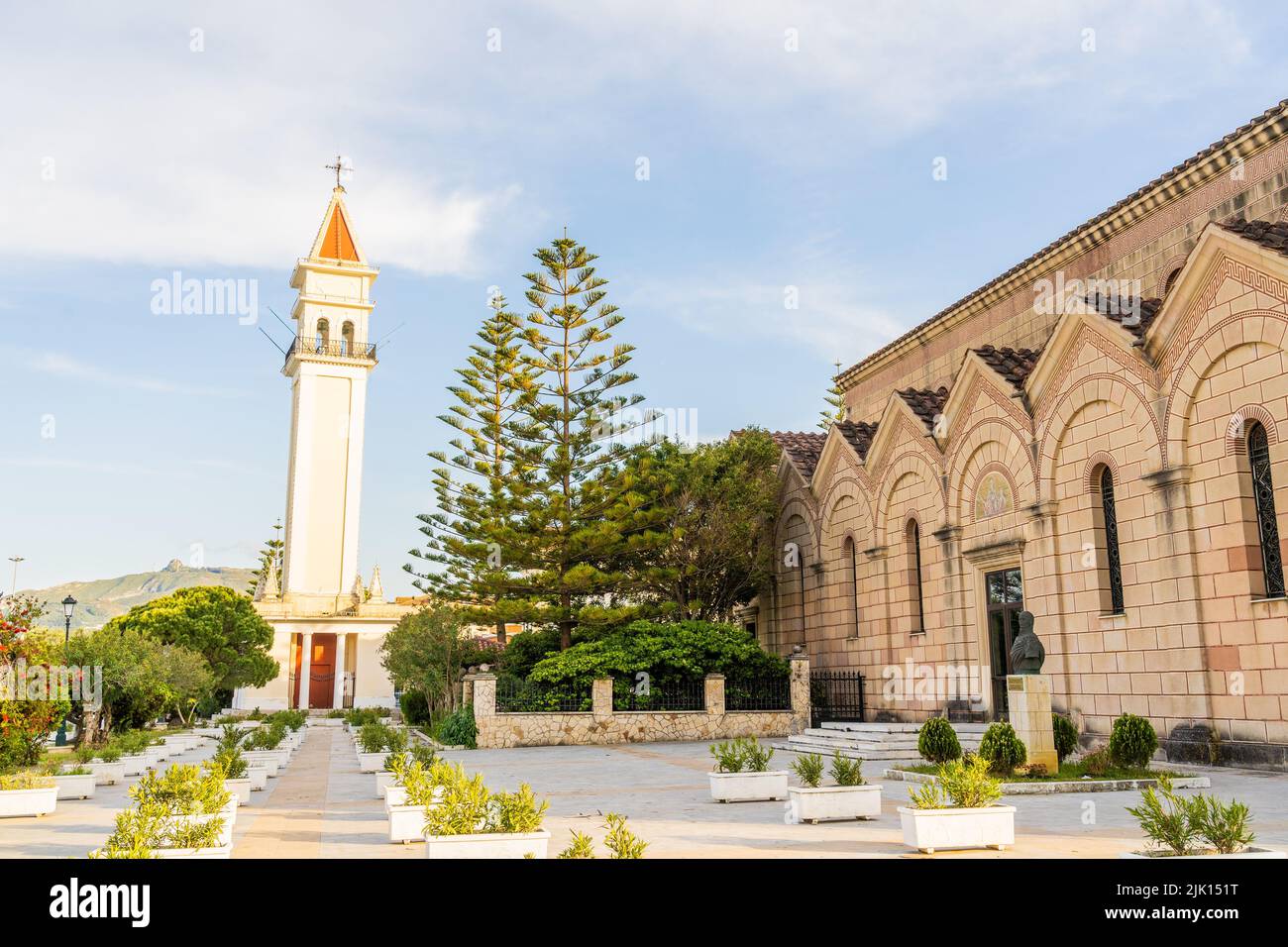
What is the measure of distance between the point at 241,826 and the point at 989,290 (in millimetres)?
17274

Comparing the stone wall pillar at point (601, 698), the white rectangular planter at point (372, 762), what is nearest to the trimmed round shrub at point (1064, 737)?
the white rectangular planter at point (372, 762)

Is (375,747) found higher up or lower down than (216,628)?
lower down

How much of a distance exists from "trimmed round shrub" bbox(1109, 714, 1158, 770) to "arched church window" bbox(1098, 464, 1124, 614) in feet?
12.6

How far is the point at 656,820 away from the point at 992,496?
1155 cm

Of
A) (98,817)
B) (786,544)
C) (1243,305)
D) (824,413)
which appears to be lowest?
(98,817)

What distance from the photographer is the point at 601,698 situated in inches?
864

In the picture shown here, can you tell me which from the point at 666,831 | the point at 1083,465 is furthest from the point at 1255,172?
the point at 666,831

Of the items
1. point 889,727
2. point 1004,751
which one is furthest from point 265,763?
point 889,727

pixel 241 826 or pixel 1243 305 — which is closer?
pixel 241 826

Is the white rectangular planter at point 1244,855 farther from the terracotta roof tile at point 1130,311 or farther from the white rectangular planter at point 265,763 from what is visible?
the white rectangular planter at point 265,763

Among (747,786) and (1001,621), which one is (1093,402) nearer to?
(1001,621)
